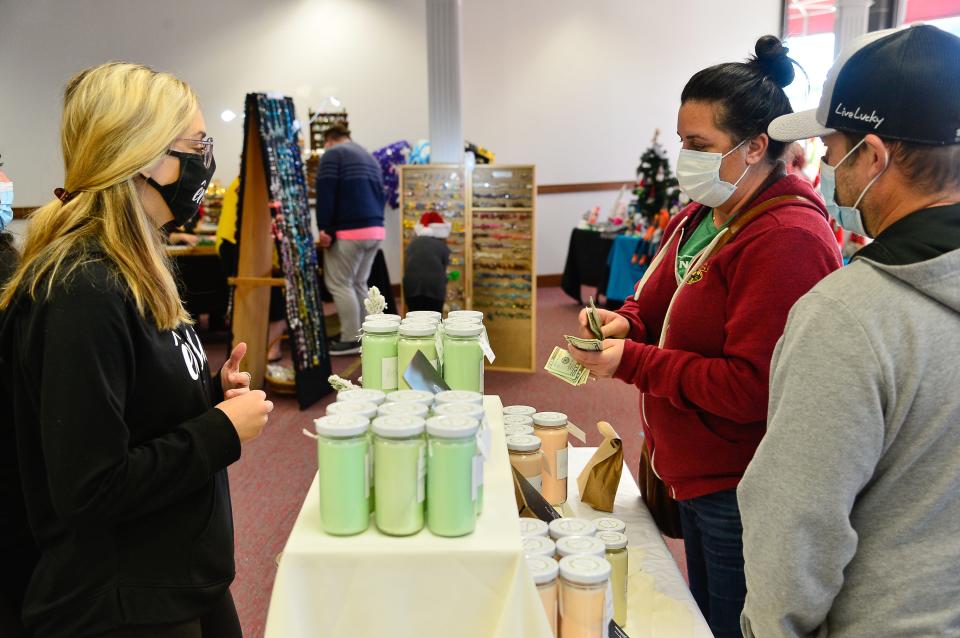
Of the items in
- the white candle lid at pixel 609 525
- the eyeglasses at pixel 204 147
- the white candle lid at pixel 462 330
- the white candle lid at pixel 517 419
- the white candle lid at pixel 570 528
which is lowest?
the white candle lid at pixel 609 525

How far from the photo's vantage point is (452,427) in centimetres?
110

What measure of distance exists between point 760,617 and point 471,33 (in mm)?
8532

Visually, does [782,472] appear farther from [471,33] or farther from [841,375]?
[471,33]

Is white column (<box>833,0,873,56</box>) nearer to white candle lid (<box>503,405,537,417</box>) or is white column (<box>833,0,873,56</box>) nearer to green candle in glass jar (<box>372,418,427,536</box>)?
white candle lid (<box>503,405,537,417</box>)

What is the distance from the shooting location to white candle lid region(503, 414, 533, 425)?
6.35 feet

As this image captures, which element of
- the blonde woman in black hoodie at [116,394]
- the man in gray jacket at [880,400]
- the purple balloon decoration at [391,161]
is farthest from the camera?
the purple balloon decoration at [391,161]

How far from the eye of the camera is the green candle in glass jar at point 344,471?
3.65 feet

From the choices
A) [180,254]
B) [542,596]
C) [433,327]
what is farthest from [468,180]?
[542,596]

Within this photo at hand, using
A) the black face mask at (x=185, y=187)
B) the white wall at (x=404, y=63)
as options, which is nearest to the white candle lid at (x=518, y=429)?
the black face mask at (x=185, y=187)

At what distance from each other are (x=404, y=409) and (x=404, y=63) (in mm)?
7967

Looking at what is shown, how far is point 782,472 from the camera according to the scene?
1.00 metres

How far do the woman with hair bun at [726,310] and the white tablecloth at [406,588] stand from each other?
2.06 ft

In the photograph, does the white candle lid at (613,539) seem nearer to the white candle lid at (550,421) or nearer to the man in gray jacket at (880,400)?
the white candle lid at (550,421)

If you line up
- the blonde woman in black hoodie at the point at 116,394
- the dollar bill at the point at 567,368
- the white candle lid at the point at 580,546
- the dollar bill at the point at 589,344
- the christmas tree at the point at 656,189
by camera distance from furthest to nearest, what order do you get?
1. the christmas tree at the point at 656,189
2. the dollar bill at the point at 567,368
3. the dollar bill at the point at 589,344
4. the white candle lid at the point at 580,546
5. the blonde woman in black hoodie at the point at 116,394
